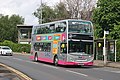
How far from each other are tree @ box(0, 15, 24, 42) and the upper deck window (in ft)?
263

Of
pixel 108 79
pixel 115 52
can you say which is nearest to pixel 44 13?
pixel 115 52

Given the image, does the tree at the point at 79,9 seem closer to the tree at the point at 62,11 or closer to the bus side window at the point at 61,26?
the tree at the point at 62,11

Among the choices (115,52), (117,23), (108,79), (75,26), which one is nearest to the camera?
(108,79)

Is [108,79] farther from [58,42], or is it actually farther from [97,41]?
[97,41]

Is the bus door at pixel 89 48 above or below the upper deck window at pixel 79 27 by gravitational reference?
below

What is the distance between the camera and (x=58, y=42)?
26891mm

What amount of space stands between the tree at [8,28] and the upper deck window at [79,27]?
80278mm

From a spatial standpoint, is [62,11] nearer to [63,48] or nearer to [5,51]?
[5,51]

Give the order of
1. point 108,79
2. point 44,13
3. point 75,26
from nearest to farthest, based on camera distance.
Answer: point 108,79 < point 75,26 < point 44,13

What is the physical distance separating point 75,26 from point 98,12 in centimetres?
1226

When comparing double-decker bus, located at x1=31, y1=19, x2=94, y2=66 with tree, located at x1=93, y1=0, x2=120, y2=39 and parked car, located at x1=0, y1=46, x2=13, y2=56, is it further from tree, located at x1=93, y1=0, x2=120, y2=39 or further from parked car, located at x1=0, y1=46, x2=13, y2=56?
parked car, located at x1=0, y1=46, x2=13, y2=56

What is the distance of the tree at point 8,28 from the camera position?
344ft

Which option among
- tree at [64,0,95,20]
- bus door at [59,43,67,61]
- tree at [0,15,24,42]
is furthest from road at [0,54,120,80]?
tree at [0,15,24,42]

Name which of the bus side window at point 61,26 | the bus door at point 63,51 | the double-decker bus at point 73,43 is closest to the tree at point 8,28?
the bus side window at point 61,26
